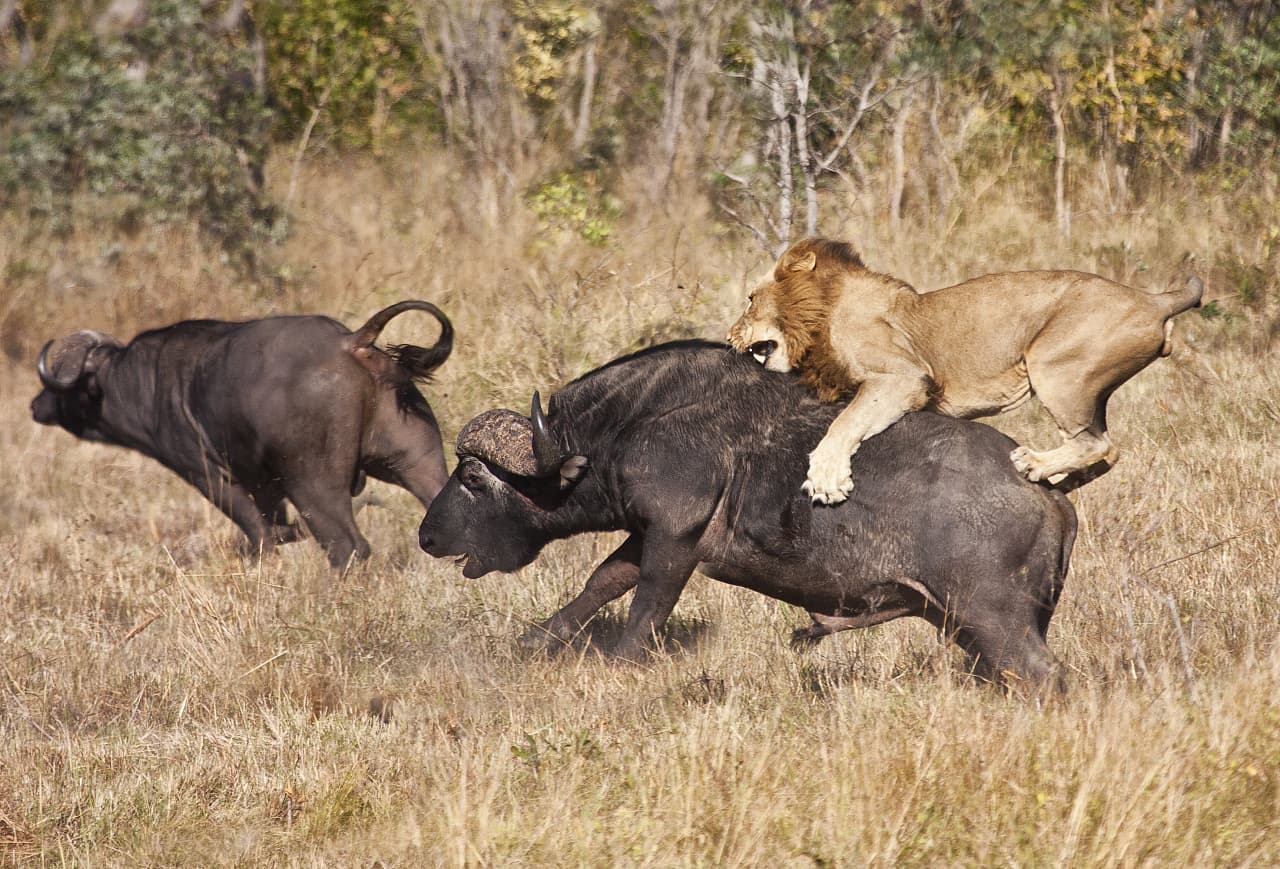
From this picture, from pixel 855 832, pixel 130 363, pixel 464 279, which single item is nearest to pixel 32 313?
pixel 464 279

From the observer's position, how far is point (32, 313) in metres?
14.9

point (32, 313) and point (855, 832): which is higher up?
point (855, 832)

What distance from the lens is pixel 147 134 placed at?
616 inches

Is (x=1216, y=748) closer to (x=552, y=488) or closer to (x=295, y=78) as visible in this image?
(x=552, y=488)

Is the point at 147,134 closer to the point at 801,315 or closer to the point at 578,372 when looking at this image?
the point at 578,372

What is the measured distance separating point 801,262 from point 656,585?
1.38 m

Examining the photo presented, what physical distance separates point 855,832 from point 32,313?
12.8 meters

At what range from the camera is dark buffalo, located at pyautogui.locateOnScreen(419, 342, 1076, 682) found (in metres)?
5.29

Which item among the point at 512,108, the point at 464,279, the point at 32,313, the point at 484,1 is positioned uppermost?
the point at 484,1

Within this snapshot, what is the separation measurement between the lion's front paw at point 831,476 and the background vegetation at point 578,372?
72cm

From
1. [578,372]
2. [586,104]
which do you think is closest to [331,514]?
[578,372]

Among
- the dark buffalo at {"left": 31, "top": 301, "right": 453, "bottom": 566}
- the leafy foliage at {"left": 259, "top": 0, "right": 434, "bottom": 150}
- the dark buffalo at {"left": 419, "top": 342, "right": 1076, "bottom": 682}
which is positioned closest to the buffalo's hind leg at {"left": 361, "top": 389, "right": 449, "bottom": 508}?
the dark buffalo at {"left": 31, "top": 301, "right": 453, "bottom": 566}

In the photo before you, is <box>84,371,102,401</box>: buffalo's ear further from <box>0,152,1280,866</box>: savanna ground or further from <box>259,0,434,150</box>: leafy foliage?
<box>259,0,434,150</box>: leafy foliage

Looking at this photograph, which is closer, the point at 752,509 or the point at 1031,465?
the point at 1031,465
